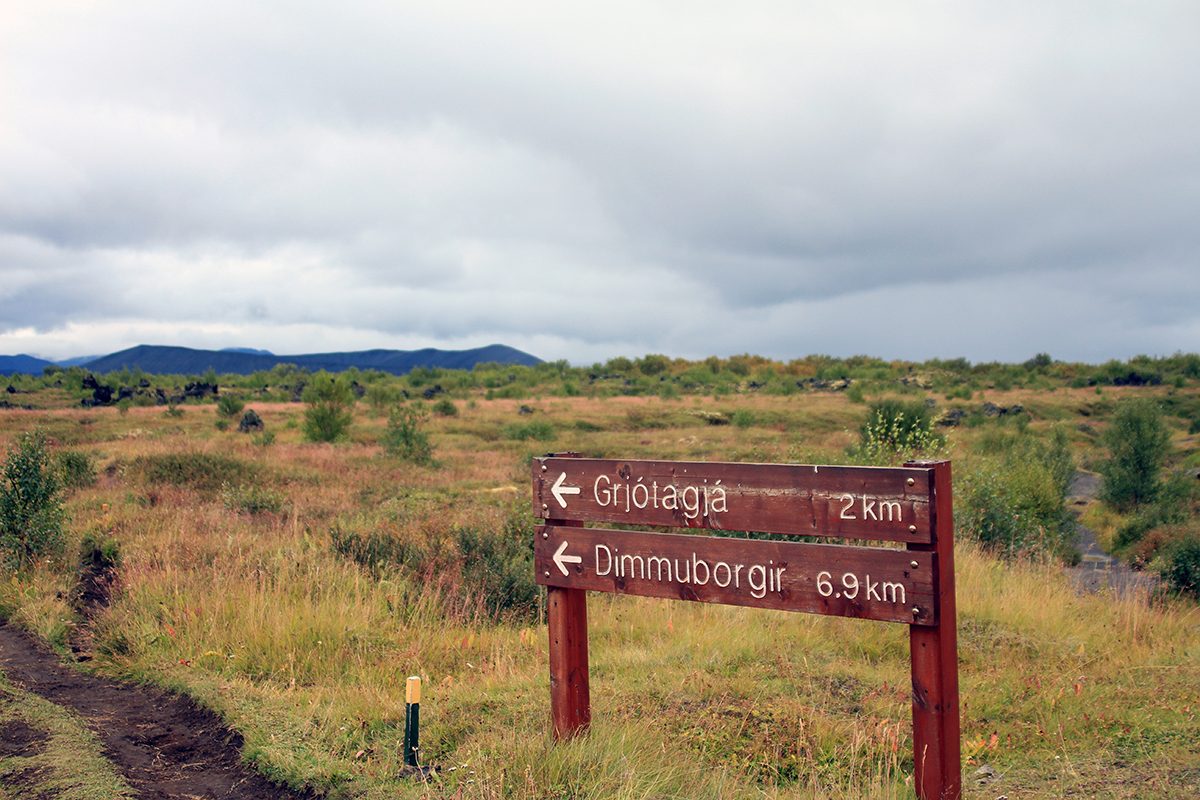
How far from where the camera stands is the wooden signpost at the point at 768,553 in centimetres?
368

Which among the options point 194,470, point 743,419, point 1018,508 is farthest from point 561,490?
point 743,419

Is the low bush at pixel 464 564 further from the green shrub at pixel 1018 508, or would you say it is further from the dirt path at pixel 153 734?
the green shrub at pixel 1018 508

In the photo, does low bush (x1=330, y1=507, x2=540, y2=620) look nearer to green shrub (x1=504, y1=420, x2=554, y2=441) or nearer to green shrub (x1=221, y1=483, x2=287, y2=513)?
green shrub (x1=221, y1=483, x2=287, y2=513)

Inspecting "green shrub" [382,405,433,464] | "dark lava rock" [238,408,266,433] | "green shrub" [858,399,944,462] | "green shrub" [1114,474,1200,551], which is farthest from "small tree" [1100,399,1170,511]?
"dark lava rock" [238,408,266,433]

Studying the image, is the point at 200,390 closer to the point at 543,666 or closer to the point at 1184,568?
the point at 543,666

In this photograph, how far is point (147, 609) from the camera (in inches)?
299

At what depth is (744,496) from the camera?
412cm

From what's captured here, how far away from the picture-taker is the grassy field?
15.7ft

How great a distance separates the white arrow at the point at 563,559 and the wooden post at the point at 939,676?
5.80 ft

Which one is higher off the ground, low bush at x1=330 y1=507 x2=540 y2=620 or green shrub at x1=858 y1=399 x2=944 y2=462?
green shrub at x1=858 y1=399 x2=944 y2=462

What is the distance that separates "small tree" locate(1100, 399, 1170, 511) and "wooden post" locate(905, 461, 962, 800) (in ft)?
64.2

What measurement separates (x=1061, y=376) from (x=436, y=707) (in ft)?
244

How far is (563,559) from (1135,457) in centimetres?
2032

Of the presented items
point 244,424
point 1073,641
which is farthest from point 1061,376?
point 1073,641
